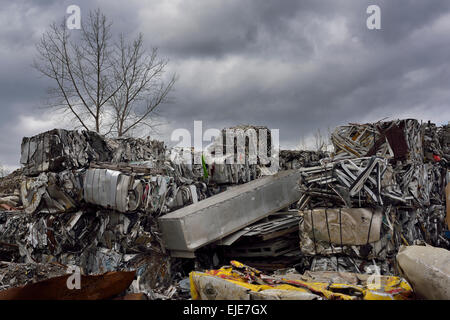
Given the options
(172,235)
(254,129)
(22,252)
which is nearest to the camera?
(172,235)

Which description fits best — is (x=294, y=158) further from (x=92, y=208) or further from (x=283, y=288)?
(x=283, y=288)

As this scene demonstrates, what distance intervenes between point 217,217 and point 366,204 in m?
2.35

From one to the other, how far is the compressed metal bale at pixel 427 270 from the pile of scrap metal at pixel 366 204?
4.47 feet

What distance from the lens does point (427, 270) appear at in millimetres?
2988

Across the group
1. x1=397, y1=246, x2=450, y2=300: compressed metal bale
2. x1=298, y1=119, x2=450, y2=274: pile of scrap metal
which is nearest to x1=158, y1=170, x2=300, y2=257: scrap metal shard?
x1=298, y1=119, x2=450, y2=274: pile of scrap metal

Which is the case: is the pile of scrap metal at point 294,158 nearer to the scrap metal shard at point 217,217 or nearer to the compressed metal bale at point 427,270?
the scrap metal shard at point 217,217

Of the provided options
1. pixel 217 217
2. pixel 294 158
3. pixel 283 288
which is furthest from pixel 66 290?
pixel 294 158

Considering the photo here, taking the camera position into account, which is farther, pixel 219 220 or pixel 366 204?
pixel 219 220

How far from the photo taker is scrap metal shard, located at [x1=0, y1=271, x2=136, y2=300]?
10.8ft

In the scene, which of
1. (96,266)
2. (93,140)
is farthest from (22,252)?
(93,140)

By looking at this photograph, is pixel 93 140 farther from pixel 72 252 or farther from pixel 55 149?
pixel 72 252

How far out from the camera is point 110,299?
349cm

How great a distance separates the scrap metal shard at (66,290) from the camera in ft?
10.8
